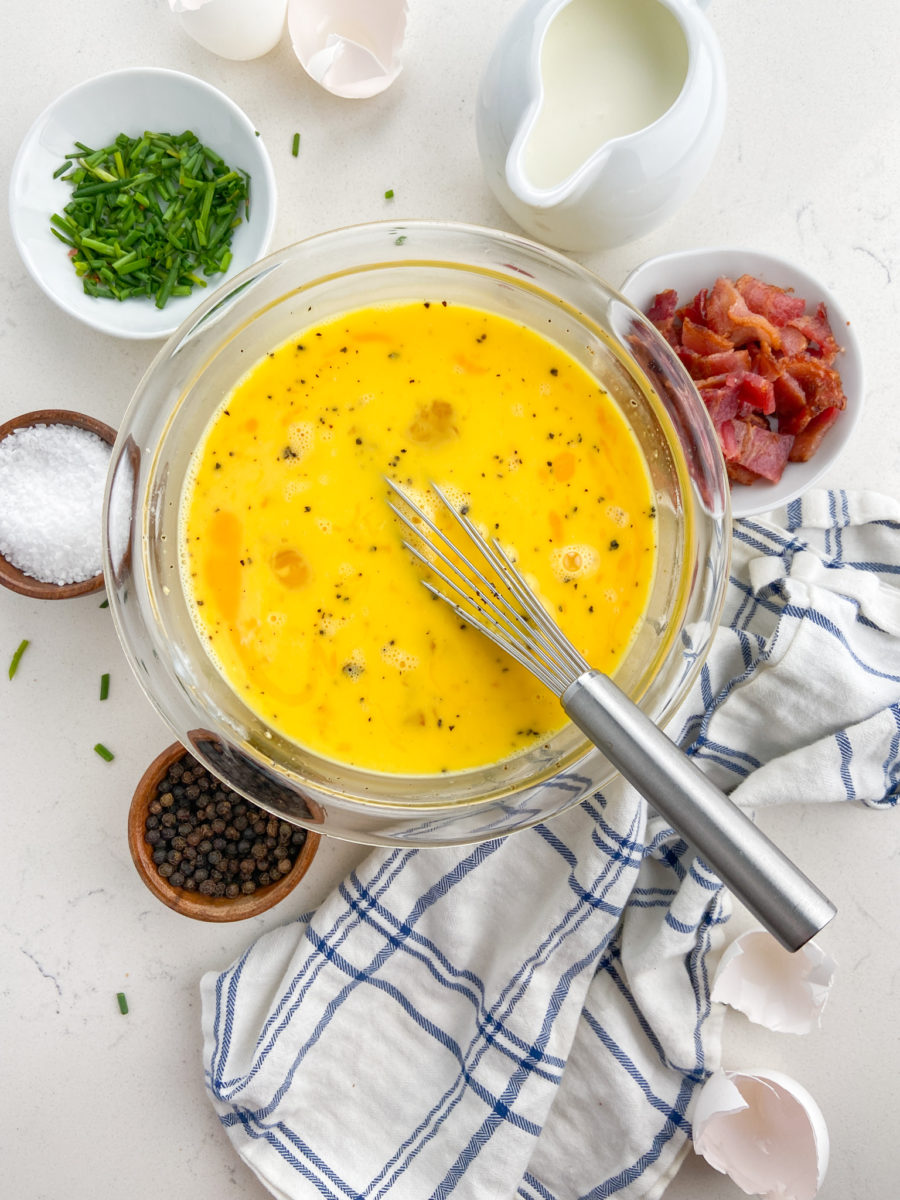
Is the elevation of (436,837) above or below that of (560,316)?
below

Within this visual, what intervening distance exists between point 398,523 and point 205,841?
1.73 ft

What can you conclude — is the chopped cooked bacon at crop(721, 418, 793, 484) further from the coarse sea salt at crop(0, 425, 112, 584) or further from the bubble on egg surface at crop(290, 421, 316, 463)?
the coarse sea salt at crop(0, 425, 112, 584)

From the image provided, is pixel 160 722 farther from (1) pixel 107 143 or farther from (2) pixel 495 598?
(1) pixel 107 143

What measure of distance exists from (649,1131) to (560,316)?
1063 mm

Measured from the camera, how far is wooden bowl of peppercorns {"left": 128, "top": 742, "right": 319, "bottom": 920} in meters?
1.28

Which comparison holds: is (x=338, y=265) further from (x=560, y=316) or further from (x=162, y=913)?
(x=162, y=913)

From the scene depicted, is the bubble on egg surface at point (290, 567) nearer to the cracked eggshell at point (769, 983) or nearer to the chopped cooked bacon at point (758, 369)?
the chopped cooked bacon at point (758, 369)

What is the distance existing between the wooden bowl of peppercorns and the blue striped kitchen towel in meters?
0.10

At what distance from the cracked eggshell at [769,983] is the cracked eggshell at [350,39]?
124 centimetres

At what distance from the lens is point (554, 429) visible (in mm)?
1094

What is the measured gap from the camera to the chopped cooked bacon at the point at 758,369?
4.04 ft

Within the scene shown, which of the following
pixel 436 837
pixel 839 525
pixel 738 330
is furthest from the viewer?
pixel 839 525

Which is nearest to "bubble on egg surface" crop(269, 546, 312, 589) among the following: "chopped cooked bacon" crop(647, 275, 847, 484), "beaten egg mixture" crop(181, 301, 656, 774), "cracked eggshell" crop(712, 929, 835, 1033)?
"beaten egg mixture" crop(181, 301, 656, 774)

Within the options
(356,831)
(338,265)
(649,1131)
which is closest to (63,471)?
(338,265)
